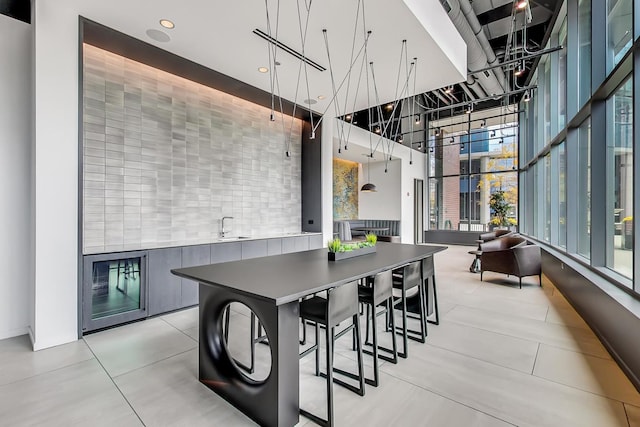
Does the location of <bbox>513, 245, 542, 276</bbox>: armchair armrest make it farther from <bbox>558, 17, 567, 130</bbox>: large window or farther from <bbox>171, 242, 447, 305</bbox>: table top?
<bbox>171, 242, 447, 305</bbox>: table top

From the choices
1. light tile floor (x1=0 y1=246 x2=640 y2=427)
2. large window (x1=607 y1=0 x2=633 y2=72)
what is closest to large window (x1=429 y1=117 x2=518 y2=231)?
large window (x1=607 y1=0 x2=633 y2=72)

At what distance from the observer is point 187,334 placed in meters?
3.12

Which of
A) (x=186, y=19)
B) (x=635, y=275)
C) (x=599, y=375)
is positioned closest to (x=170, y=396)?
(x=599, y=375)

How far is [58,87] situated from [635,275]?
5.65 meters

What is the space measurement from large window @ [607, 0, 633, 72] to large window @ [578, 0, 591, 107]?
2.42 feet

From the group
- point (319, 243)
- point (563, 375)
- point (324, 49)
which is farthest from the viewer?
point (319, 243)

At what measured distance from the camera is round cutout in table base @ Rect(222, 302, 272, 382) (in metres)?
2.40

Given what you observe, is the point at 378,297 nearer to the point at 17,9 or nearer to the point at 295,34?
the point at 295,34

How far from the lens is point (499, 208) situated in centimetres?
958

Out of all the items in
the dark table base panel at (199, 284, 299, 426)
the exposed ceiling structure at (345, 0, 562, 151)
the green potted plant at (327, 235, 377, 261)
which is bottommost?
the dark table base panel at (199, 284, 299, 426)

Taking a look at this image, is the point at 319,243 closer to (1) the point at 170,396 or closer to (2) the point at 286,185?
(2) the point at 286,185

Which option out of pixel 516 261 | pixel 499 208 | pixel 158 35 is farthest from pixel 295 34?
pixel 499 208

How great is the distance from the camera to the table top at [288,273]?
1.67 metres

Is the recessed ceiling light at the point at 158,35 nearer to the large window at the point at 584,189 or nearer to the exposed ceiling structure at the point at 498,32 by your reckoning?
the exposed ceiling structure at the point at 498,32
